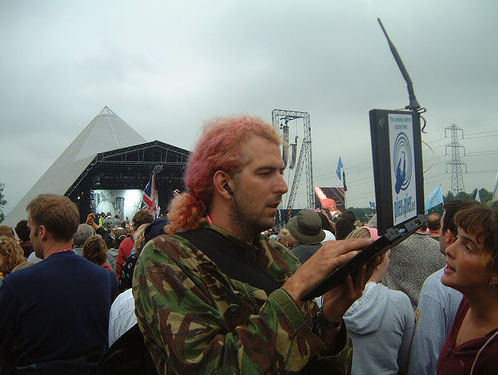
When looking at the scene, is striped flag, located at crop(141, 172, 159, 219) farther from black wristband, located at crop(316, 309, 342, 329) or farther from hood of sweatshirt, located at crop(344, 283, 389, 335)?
black wristband, located at crop(316, 309, 342, 329)

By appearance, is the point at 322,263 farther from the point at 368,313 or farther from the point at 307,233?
the point at 307,233

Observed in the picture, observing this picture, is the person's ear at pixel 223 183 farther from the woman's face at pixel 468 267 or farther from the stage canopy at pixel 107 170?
the stage canopy at pixel 107 170

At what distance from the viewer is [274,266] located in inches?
66.7

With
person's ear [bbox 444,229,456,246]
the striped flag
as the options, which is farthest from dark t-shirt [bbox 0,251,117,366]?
the striped flag

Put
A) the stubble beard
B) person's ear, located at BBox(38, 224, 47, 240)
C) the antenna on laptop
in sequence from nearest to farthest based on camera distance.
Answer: the antenna on laptop < the stubble beard < person's ear, located at BBox(38, 224, 47, 240)

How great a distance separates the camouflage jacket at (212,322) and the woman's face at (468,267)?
0.79 metres

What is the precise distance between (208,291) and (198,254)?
0.14 meters

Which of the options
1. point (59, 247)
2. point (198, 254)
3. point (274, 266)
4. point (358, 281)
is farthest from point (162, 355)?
point (59, 247)

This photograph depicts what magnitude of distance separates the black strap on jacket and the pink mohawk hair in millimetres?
113

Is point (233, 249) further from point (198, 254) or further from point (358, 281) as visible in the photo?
point (358, 281)

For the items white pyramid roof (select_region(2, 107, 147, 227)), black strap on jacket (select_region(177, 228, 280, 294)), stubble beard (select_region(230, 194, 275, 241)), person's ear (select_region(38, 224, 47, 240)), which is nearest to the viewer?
black strap on jacket (select_region(177, 228, 280, 294))

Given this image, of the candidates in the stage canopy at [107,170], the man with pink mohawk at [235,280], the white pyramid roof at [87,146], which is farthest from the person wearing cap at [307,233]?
the white pyramid roof at [87,146]

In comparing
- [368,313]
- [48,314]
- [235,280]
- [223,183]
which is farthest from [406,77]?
[48,314]

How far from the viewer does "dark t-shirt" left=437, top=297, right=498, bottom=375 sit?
1.66 metres
